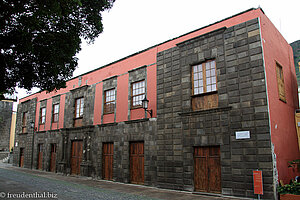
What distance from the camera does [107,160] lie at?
1466 cm

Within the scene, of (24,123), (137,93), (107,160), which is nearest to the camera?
(137,93)

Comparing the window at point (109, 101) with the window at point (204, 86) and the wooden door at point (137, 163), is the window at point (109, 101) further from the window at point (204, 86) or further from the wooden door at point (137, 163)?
the window at point (204, 86)

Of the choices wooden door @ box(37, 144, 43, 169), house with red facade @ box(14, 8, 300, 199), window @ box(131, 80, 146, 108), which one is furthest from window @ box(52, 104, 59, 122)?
window @ box(131, 80, 146, 108)

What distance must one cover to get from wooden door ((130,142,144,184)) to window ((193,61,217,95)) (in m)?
4.34

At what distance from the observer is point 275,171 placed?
8.31 m

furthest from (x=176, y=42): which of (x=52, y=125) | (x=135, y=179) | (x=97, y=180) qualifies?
(x=52, y=125)

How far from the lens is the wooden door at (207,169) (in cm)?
957

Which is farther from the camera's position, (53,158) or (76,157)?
(53,158)

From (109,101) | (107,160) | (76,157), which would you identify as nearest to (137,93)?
(109,101)

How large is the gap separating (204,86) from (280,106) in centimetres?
300

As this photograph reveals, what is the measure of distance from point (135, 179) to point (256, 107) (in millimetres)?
7103

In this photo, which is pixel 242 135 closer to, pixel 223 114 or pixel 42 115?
pixel 223 114

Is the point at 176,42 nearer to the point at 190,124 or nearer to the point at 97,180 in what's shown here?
the point at 190,124

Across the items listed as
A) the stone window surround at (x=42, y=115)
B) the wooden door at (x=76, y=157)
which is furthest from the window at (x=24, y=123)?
the wooden door at (x=76, y=157)
